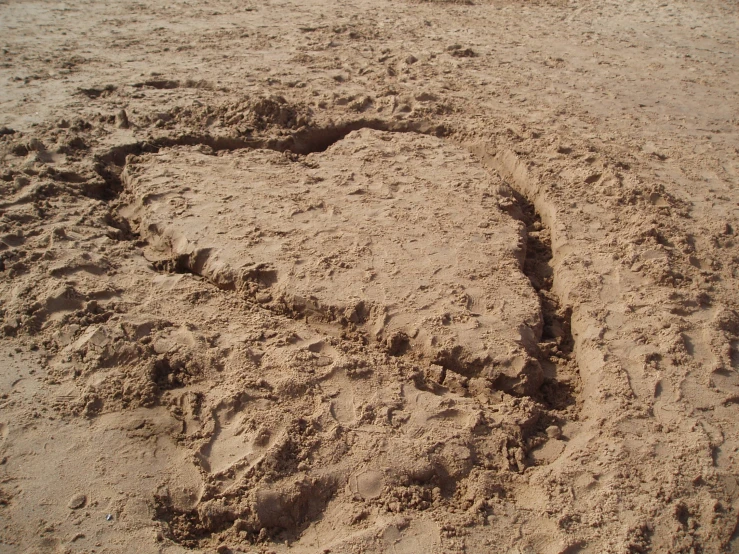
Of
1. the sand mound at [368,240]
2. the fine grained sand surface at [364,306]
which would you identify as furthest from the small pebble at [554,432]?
the sand mound at [368,240]

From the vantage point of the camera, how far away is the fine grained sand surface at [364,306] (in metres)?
2.24

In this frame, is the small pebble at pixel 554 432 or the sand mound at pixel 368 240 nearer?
the small pebble at pixel 554 432

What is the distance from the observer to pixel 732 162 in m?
4.29

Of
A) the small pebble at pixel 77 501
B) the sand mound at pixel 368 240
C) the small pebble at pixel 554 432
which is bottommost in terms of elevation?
the small pebble at pixel 77 501

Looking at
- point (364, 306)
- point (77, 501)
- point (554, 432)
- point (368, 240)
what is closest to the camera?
point (77, 501)

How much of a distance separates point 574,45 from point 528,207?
282cm

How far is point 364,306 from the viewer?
296 centimetres

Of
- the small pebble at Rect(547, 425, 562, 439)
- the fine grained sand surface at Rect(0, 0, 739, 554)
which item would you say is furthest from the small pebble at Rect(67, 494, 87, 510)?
the small pebble at Rect(547, 425, 562, 439)

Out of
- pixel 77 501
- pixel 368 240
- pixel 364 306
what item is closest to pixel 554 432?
pixel 364 306

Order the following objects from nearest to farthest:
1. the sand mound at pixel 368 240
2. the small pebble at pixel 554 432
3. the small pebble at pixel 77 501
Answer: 1. the small pebble at pixel 77 501
2. the small pebble at pixel 554 432
3. the sand mound at pixel 368 240

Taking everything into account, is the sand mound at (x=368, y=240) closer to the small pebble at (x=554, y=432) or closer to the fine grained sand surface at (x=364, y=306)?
the fine grained sand surface at (x=364, y=306)

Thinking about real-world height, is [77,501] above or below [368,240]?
below

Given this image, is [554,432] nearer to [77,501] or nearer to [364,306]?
[364,306]

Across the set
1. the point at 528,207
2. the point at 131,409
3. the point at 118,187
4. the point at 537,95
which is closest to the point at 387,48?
the point at 537,95
